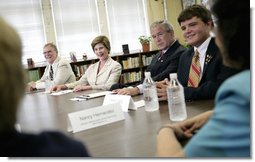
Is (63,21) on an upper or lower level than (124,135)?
upper

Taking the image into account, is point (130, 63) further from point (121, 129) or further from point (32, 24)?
point (121, 129)

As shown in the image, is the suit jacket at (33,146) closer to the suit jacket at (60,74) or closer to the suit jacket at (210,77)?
the suit jacket at (210,77)

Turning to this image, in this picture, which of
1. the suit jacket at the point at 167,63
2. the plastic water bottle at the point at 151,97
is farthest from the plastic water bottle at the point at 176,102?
the suit jacket at the point at 167,63

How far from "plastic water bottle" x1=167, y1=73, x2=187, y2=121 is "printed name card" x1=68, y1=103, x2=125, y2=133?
232 millimetres

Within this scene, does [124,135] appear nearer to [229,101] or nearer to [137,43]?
[229,101]

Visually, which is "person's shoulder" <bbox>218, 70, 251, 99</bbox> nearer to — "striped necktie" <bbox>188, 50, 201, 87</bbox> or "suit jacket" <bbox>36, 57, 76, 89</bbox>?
"striped necktie" <bbox>188, 50, 201, 87</bbox>

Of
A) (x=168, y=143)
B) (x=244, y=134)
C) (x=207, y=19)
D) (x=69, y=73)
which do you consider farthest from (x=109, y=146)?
(x=69, y=73)

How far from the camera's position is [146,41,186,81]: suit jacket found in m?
2.31

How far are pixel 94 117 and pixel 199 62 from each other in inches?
30.4

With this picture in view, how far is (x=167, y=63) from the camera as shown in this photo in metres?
2.38

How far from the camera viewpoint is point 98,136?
3.89 ft

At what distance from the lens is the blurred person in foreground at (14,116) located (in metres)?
0.62

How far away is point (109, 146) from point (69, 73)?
95.6 inches

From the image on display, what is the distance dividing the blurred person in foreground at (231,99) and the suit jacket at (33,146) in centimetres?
29
